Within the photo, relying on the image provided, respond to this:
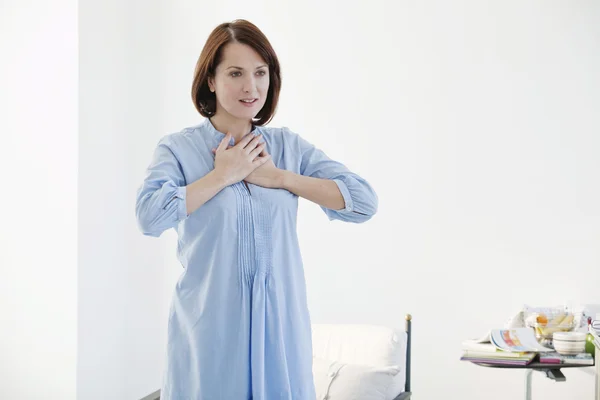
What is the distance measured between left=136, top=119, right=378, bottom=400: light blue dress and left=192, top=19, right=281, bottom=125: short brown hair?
0.12 meters

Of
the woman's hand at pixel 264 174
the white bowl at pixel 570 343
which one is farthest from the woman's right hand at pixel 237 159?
the white bowl at pixel 570 343

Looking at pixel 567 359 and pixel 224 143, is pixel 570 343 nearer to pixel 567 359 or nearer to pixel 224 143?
pixel 567 359

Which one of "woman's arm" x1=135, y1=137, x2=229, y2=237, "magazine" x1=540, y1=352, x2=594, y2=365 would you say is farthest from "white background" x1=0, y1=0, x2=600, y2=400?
"woman's arm" x1=135, y1=137, x2=229, y2=237

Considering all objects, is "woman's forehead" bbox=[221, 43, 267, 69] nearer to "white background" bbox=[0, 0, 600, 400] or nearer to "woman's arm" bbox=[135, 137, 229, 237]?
"woman's arm" bbox=[135, 137, 229, 237]

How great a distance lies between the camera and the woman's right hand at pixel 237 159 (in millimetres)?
1389

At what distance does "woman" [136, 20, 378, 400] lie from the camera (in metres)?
1.36

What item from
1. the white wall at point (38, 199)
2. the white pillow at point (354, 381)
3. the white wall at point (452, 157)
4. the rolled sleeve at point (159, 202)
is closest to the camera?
the rolled sleeve at point (159, 202)

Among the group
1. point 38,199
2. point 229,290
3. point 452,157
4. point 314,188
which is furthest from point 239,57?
point 38,199

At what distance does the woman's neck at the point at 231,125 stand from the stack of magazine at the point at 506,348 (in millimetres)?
1365

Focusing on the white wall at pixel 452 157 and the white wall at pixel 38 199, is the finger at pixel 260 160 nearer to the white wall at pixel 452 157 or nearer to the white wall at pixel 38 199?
the white wall at pixel 452 157

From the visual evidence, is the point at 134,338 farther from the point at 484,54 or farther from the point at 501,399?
the point at 484,54

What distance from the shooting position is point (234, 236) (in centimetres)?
138

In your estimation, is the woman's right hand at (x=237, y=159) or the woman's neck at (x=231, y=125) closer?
the woman's right hand at (x=237, y=159)

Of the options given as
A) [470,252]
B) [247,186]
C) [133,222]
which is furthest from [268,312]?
[133,222]
